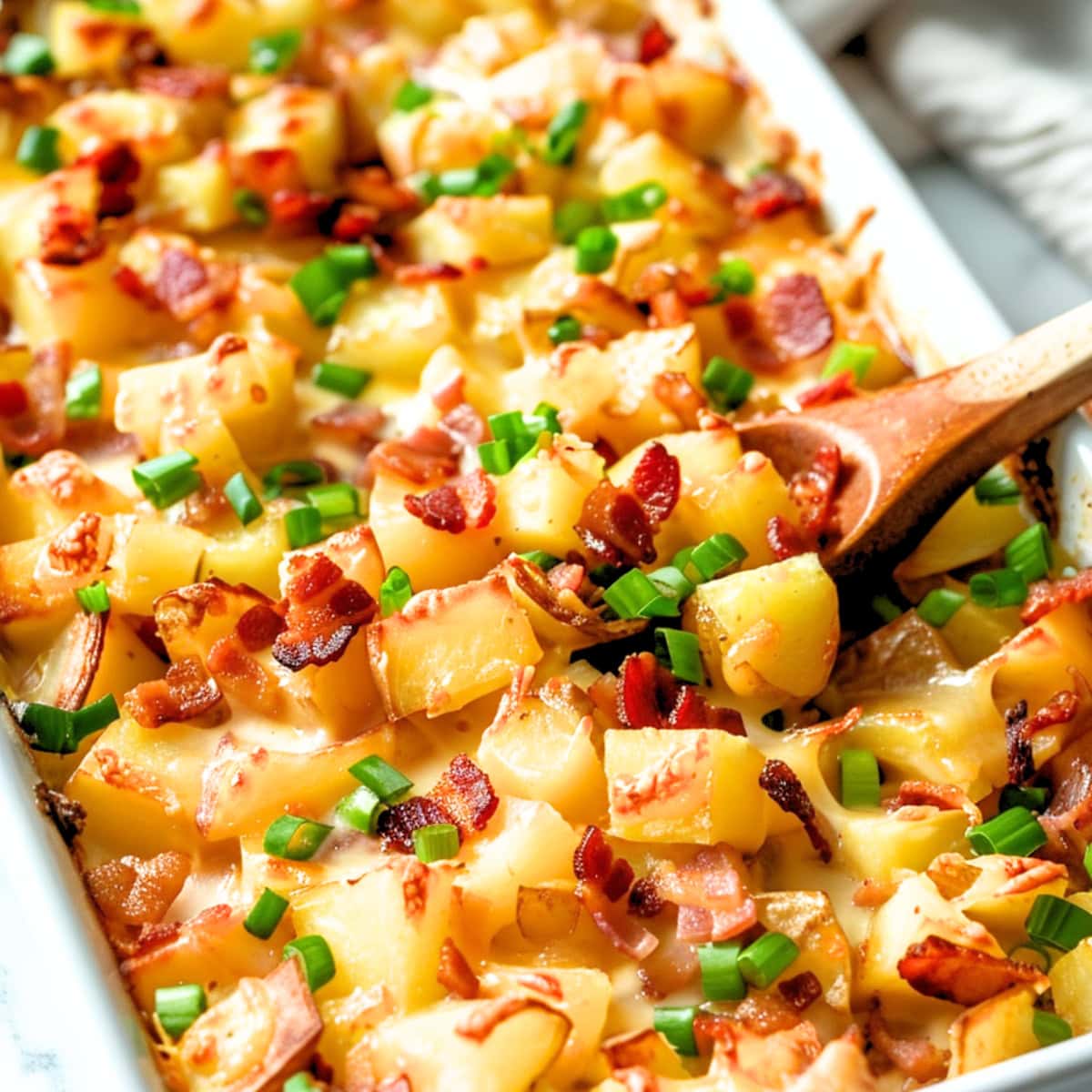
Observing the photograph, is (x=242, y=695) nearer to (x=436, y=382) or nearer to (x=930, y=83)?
(x=436, y=382)

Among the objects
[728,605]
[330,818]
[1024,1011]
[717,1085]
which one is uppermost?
[330,818]

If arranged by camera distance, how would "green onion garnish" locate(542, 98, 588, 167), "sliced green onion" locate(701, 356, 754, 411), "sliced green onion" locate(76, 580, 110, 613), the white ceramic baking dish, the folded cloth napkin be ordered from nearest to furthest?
the white ceramic baking dish < "sliced green onion" locate(76, 580, 110, 613) < "sliced green onion" locate(701, 356, 754, 411) < "green onion garnish" locate(542, 98, 588, 167) < the folded cloth napkin

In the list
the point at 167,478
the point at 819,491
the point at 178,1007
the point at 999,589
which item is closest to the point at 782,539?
the point at 819,491

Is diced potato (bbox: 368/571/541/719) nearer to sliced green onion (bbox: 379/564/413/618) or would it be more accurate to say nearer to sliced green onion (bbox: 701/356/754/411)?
sliced green onion (bbox: 379/564/413/618)

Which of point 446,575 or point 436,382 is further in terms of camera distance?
point 436,382

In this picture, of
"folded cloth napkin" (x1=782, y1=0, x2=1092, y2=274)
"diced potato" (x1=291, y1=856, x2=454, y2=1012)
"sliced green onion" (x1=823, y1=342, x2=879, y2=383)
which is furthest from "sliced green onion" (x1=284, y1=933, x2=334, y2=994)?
"folded cloth napkin" (x1=782, y1=0, x2=1092, y2=274)

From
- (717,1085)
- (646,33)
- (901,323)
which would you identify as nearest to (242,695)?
(717,1085)

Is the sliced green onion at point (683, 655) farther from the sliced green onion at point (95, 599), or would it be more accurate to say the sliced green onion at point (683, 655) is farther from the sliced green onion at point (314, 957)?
the sliced green onion at point (95, 599)
